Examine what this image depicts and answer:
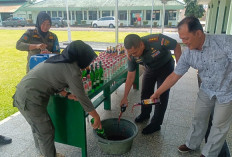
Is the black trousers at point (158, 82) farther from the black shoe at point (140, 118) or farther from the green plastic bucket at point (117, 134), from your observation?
the green plastic bucket at point (117, 134)

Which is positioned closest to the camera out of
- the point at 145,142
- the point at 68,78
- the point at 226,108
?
the point at 68,78

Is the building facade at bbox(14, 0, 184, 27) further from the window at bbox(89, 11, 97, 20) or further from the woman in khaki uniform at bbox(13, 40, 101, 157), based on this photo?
the woman in khaki uniform at bbox(13, 40, 101, 157)

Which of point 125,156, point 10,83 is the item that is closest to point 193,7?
point 10,83

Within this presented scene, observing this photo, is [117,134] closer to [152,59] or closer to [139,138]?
[139,138]

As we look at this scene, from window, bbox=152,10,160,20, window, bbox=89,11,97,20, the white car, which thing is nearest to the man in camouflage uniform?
the white car

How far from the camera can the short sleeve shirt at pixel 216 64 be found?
1620 millimetres

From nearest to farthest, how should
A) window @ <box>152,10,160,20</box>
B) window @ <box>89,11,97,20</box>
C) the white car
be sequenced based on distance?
1. the white car
2. window @ <box>152,10,160,20</box>
3. window @ <box>89,11,97,20</box>

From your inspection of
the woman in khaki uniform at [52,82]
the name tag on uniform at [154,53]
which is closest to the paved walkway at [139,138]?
the woman in khaki uniform at [52,82]

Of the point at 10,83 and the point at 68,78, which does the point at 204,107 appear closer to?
the point at 68,78

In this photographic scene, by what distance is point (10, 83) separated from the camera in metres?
4.88

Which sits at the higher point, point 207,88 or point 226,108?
point 207,88

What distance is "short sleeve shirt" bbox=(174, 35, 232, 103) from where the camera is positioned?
5.32ft

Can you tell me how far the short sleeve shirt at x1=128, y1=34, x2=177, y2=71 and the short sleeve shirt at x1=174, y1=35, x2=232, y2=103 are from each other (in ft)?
1.70

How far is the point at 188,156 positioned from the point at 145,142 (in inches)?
20.8
